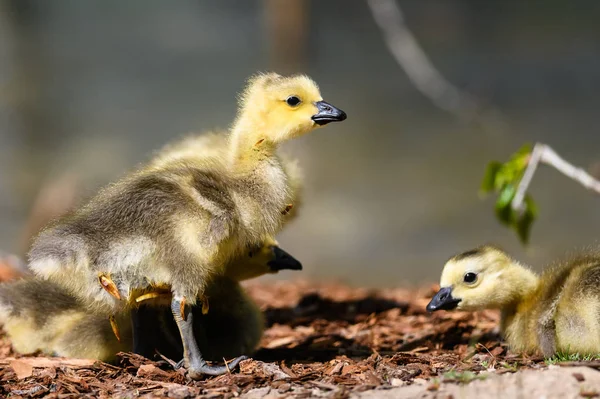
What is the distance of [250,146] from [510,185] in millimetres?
→ 1708

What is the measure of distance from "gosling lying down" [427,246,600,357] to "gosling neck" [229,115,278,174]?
3.44 ft

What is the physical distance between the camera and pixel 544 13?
11930 millimetres

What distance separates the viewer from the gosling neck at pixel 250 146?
412 centimetres

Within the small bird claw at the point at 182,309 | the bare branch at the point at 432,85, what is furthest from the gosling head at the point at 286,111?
the bare branch at the point at 432,85

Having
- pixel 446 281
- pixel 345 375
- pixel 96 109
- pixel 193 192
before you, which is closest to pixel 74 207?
pixel 193 192

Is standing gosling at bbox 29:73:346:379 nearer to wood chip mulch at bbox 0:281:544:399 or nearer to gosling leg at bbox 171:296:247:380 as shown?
gosling leg at bbox 171:296:247:380

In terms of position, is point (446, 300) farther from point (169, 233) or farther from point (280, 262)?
point (169, 233)

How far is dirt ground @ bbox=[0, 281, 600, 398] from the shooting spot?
11.5 feet

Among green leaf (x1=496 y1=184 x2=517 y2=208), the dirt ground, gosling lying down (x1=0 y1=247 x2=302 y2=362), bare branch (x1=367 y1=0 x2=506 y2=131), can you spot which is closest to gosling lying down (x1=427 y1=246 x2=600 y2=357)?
the dirt ground

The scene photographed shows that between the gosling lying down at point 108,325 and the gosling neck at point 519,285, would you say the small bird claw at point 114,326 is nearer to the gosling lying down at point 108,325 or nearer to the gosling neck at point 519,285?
the gosling lying down at point 108,325

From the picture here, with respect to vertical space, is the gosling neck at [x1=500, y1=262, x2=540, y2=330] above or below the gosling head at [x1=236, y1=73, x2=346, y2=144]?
below

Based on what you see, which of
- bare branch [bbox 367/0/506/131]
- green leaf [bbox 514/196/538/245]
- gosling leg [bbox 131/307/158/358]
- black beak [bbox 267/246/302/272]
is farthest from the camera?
bare branch [bbox 367/0/506/131]

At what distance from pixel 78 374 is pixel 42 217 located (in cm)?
374

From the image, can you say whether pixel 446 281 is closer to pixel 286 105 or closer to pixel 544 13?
pixel 286 105
